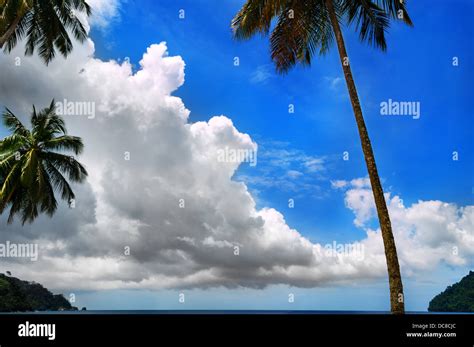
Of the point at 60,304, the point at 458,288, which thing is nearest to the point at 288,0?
the point at 458,288

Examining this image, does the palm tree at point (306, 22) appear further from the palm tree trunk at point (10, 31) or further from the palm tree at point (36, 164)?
the palm tree at point (36, 164)

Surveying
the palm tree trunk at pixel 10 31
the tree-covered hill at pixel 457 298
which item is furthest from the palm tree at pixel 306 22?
the tree-covered hill at pixel 457 298

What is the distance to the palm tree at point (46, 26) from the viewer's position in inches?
848

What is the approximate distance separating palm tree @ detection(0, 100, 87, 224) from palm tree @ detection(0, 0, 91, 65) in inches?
187

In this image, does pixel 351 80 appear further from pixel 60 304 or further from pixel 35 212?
pixel 60 304

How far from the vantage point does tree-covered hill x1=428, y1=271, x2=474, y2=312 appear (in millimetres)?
64312

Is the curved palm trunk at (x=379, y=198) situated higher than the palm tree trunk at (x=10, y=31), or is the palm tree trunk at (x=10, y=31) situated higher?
the palm tree trunk at (x=10, y=31)

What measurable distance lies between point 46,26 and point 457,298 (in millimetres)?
66478

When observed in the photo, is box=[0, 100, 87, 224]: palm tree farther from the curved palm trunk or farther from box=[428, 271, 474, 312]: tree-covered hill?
box=[428, 271, 474, 312]: tree-covered hill

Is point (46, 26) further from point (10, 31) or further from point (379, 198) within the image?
point (379, 198)

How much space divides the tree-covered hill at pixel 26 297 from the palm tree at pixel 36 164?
63.9 ft
